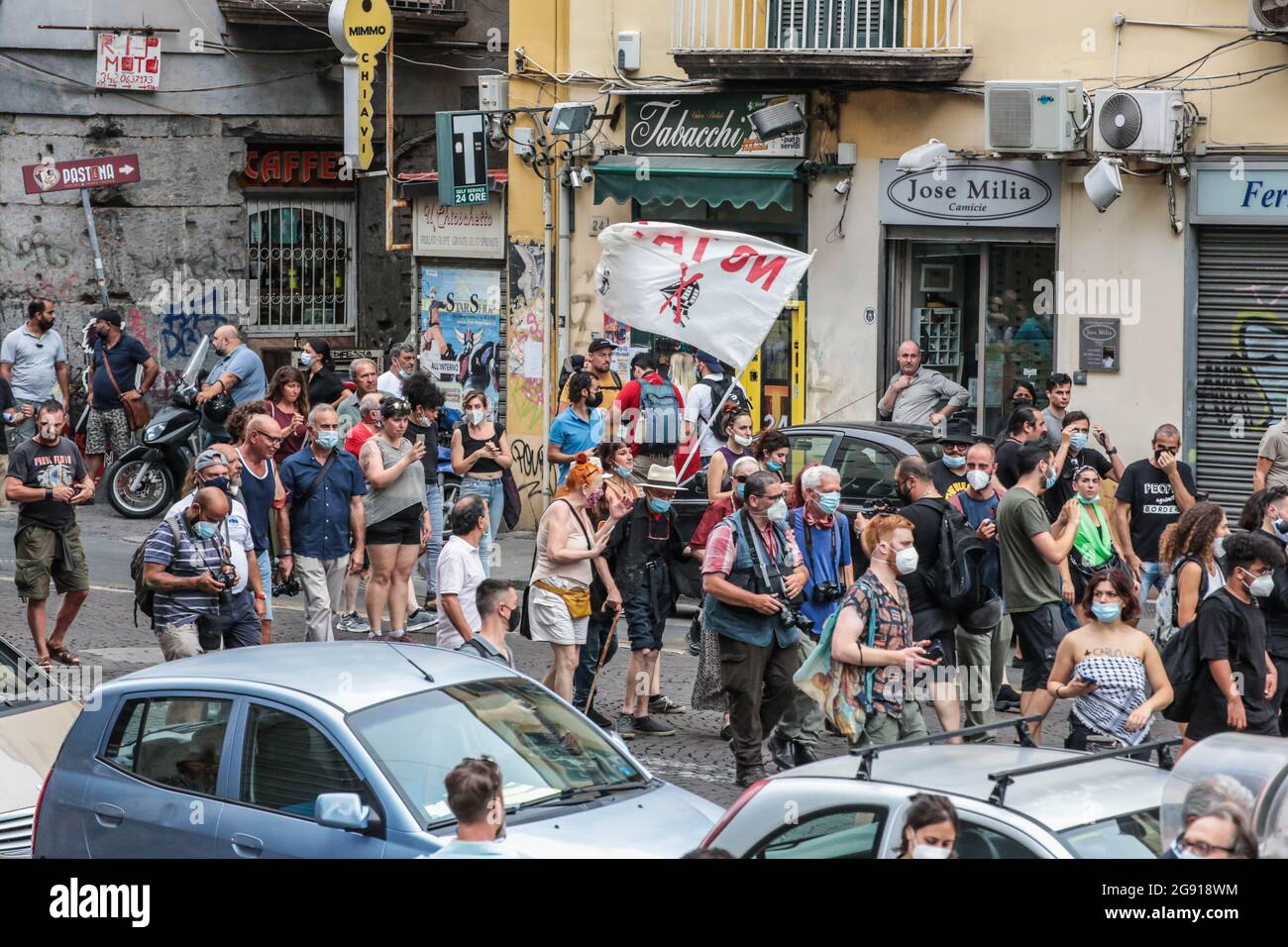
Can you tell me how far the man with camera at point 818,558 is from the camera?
998 cm

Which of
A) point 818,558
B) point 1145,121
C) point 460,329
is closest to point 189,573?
point 818,558

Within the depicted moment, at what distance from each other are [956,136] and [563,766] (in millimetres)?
11304

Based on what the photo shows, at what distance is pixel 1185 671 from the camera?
8.52 meters

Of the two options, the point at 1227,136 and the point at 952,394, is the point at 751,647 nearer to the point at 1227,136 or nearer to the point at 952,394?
the point at 952,394

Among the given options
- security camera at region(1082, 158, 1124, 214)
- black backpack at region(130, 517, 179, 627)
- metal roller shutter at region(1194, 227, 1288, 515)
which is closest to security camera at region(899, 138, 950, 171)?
security camera at region(1082, 158, 1124, 214)

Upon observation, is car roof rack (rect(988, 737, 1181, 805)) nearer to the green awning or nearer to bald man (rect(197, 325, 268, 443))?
bald man (rect(197, 325, 268, 443))

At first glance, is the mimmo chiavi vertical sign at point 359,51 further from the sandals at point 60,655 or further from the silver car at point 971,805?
the silver car at point 971,805

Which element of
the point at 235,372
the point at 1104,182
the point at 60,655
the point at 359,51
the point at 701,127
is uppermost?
the point at 359,51

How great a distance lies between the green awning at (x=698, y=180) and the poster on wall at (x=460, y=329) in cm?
187

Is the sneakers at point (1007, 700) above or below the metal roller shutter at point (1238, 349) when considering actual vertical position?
below

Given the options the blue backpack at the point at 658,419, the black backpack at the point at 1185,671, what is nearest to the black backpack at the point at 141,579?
A: the black backpack at the point at 1185,671

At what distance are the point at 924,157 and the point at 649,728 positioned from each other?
765cm

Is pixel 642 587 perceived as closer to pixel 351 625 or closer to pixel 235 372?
pixel 351 625
